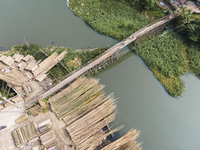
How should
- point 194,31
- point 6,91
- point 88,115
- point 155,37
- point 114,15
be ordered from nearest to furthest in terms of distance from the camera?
1. point 88,115
2. point 6,91
3. point 194,31
4. point 155,37
5. point 114,15

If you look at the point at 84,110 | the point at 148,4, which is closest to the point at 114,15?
the point at 148,4

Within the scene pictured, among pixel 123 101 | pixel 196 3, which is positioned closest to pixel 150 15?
pixel 196 3

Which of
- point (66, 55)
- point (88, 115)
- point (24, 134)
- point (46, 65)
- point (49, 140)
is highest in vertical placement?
point (66, 55)

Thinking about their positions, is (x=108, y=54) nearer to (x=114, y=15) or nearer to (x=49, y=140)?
(x=114, y=15)

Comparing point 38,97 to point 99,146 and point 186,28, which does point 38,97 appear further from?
point 186,28

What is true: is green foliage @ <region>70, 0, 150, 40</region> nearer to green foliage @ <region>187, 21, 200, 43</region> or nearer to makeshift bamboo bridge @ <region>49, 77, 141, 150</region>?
green foliage @ <region>187, 21, 200, 43</region>

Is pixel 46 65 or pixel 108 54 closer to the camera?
pixel 46 65
